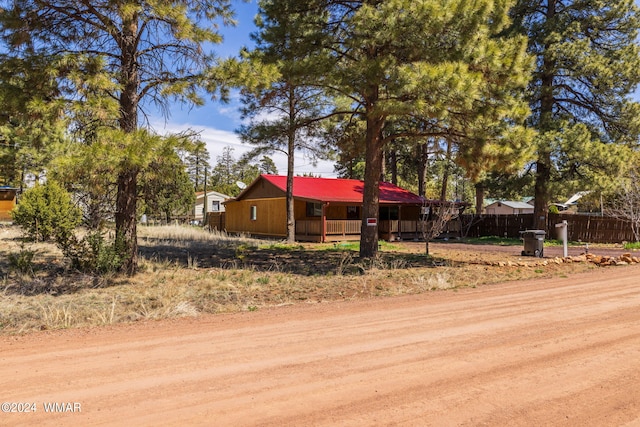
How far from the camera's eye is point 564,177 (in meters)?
21.1

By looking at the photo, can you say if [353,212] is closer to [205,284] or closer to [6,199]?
[205,284]

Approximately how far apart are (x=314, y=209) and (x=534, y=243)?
13309mm

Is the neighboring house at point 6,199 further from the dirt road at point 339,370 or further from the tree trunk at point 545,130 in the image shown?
the tree trunk at point 545,130

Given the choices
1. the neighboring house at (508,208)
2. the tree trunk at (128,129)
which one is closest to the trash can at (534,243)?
the tree trunk at (128,129)

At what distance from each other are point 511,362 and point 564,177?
64.1ft

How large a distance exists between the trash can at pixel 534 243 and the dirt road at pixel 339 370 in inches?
370

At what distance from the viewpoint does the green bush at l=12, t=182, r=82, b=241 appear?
47.3 ft

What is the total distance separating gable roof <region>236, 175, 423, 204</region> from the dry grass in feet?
34.2

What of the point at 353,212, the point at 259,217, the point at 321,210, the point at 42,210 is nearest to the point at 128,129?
the point at 42,210

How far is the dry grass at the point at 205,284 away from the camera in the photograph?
21.6ft

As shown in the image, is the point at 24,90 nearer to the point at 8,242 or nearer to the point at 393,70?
the point at 393,70

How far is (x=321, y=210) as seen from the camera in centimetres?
2477

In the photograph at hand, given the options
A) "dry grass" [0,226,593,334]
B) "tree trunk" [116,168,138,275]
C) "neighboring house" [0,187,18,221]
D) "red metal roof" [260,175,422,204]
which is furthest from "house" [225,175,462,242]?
"neighboring house" [0,187,18,221]

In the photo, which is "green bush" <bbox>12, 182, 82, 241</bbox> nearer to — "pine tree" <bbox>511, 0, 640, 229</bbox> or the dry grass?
the dry grass
